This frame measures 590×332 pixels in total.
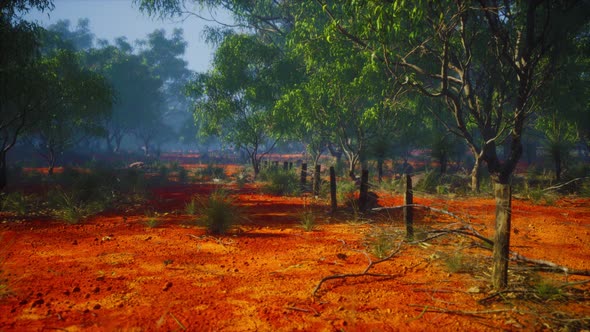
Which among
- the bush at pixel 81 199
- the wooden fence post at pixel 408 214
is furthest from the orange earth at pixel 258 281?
the bush at pixel 81 199

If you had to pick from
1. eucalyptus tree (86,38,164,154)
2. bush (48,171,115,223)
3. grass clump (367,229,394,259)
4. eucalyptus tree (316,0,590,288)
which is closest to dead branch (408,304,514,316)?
grass clump (367,229,394,259)

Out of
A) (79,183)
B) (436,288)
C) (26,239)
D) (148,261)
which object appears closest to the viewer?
(436,288)

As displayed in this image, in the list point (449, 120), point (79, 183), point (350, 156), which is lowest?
point (79, 183)

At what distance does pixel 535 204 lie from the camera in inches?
418

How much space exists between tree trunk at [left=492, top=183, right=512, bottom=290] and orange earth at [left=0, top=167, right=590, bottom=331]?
0.23 m

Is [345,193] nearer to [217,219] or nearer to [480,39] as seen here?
[217,219]

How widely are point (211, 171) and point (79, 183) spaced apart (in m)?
12.1

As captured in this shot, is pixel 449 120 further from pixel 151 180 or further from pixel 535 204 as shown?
pixel 151 180

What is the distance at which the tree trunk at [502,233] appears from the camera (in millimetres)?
3756

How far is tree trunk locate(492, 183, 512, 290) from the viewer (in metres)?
3.76

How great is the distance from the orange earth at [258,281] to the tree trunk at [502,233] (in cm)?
23

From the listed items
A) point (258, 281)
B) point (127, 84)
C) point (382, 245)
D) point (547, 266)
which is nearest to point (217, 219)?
point (258, 281)

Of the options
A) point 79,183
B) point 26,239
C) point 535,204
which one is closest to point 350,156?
point 535,204

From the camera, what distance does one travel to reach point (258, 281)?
4578mm
